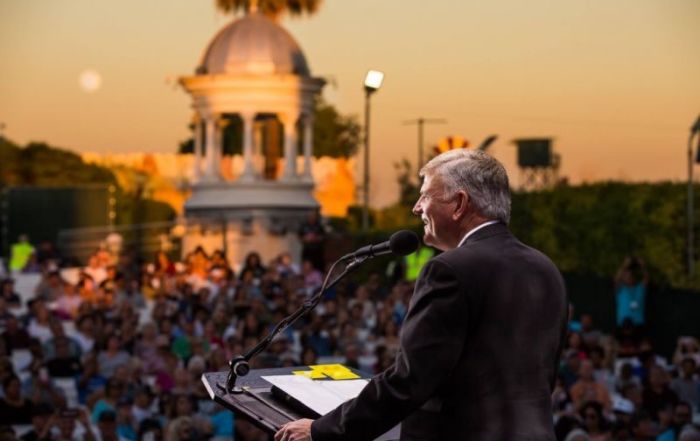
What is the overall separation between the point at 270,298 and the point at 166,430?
36.4 ft

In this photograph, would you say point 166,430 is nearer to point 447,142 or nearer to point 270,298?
point 270,298

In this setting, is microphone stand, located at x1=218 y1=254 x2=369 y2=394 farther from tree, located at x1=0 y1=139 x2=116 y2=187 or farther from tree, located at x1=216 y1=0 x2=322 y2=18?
tree, located at x1=0 y1=139 x2=116 y2=187

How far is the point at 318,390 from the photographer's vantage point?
15.2 feet

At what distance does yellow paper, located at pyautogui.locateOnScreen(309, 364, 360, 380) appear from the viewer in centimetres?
480

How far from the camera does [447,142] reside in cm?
2614

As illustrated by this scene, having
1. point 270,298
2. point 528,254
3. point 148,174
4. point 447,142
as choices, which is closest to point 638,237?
point 447,142

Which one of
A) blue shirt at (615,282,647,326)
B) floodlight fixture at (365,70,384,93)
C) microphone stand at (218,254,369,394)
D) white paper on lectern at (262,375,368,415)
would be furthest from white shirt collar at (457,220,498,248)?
blue shirt at (615,282,647,326)

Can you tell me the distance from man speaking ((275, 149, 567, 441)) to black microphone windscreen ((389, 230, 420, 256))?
0.19 meters

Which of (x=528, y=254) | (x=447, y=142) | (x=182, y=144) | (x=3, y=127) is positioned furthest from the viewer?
(x=182, y=144)

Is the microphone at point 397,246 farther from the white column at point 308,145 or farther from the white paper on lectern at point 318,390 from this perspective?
the white column at point 308,145

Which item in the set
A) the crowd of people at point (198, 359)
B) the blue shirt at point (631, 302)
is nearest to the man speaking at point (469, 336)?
the crowd of people at point (198, 359)

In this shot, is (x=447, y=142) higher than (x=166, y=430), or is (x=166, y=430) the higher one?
(x=447, y=142)

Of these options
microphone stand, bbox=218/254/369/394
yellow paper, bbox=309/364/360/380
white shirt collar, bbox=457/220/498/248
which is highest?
→ white shirt collar, bbox=457/220/498/248

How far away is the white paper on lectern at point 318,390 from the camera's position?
14.8ft
